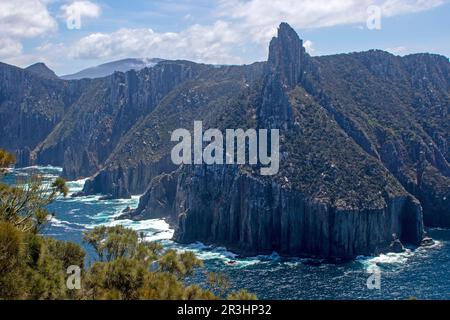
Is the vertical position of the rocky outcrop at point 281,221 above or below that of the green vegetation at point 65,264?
below

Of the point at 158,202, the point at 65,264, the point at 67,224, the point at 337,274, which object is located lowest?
the point at 337,274

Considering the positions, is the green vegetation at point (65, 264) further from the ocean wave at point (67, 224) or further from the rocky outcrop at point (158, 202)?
the rocky outcrop at point (158, 202)

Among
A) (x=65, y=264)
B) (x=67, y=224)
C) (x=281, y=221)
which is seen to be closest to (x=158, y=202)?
(x=67, y=224)

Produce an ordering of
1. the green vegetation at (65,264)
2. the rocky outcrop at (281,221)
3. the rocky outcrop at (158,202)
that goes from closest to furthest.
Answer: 1. the green vegetation at (65,264)
2. the rocky outcrop at (281,221)
3. the rocky outcrop at (158,202)

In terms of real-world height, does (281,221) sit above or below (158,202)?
below

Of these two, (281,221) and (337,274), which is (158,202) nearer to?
(281,221)

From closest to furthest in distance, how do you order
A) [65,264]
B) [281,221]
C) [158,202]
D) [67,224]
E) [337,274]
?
1. [65,264]
2. [337,274]
3. [281,221]
4. [67,224]
5. [158,202]

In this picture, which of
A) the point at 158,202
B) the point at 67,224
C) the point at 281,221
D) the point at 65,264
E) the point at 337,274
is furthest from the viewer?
the point at 158,202

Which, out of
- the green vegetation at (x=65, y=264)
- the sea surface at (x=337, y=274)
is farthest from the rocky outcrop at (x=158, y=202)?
the green vegetation at (x=65, y=264)

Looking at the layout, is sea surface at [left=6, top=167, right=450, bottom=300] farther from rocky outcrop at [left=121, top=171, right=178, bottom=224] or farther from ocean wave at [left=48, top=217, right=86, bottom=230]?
rocky outcrop at [left=121, top=171, right=178, bottom=224]
